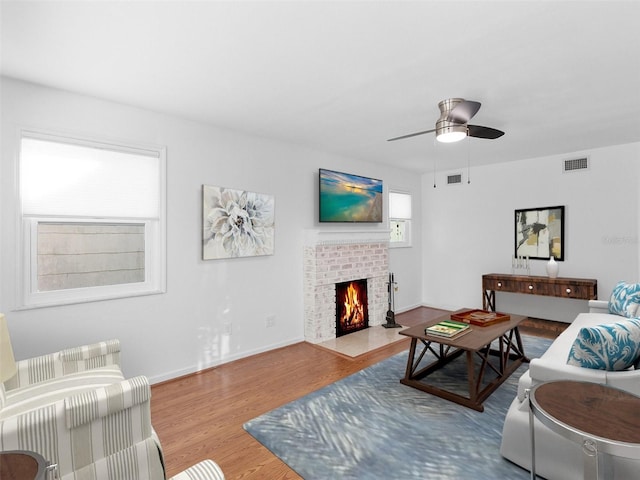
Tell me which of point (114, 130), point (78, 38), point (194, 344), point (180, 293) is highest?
point (78, 38)

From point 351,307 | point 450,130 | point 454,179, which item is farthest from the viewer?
point 454,179

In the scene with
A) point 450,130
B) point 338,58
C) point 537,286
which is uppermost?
point 338,58

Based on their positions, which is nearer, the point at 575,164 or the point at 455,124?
the point at 455,124

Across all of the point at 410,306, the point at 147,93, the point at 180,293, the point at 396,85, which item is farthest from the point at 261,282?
the point at 410,306

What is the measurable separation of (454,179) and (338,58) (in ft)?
14.7

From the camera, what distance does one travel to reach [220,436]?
95.0 inches

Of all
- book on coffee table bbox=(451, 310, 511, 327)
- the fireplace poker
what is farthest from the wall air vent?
book on coffee table bbox=(451, 310, 511, 327)

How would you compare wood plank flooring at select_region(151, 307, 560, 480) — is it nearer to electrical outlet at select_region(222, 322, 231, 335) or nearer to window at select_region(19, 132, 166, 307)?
electrical outlet at select_region(222, 322, 231, 335)

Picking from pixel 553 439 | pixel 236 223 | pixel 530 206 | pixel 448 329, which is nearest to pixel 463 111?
pixel 448 329

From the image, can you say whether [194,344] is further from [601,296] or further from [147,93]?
[601,296]

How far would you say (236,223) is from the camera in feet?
12.4

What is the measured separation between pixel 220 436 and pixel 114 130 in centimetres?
260

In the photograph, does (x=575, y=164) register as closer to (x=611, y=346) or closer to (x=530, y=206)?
(x=530, y=206)

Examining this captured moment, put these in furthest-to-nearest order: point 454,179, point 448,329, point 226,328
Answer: point 454,179 < point 226,328 < point 448,329
